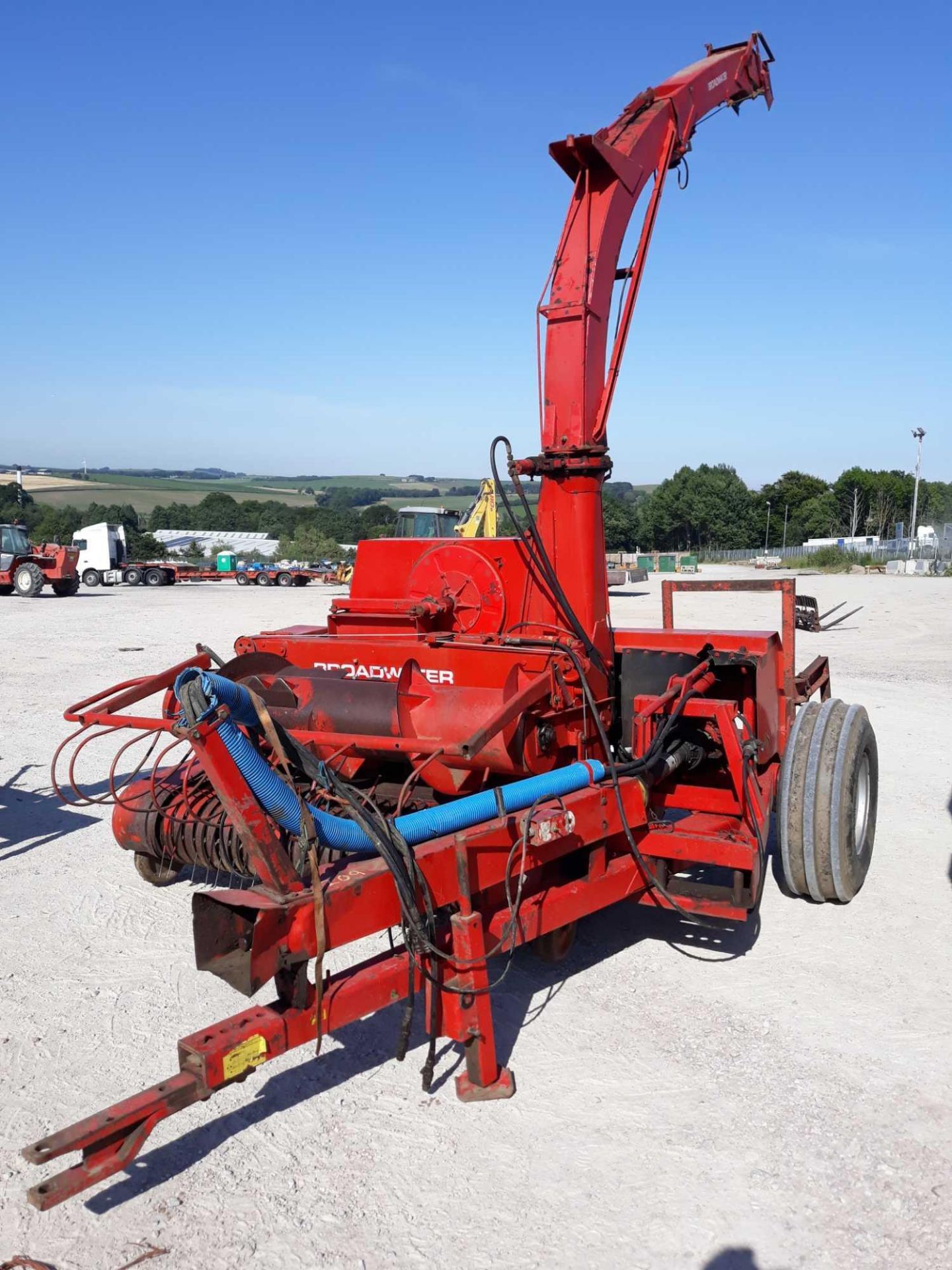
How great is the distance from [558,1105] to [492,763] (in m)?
1.40

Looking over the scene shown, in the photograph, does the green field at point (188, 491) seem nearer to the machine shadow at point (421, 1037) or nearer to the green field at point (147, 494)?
the green field at point (147, 494)

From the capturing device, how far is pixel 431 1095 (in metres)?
3.75

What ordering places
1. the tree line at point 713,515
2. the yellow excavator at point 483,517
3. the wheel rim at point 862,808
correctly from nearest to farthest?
the wheel rim at point 862,808
the yellow excavator at point 483,517
the tree line at point 713,515

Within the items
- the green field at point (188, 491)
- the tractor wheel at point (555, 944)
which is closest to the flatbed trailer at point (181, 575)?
the tractor wheel at point (555, 944)

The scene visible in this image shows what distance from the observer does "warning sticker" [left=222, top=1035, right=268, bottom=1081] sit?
10.0ft

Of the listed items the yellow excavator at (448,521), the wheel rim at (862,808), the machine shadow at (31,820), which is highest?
the yellow excavator at (448,521)

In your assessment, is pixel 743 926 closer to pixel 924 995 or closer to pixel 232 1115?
pixel 924 995

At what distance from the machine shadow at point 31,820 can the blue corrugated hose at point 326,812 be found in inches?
147

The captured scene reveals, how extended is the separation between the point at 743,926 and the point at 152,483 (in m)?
166

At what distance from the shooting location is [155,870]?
19.0 feet

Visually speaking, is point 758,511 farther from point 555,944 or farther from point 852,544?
point 555,944

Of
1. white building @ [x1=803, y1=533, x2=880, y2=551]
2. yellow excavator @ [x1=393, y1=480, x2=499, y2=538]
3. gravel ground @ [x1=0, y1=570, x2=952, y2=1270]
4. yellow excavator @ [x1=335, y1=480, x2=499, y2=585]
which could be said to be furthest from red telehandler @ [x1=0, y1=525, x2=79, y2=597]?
white building @ [x1=803, y1=533, x2=880, y2=551]

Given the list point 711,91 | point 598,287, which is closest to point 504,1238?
point 598,287

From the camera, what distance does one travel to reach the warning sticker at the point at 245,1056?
10.0 feet
